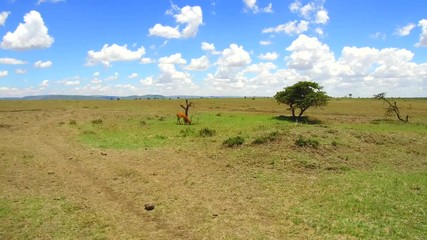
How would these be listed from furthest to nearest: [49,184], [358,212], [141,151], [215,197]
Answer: [141,151], [49,184], [215,197], [358,212]

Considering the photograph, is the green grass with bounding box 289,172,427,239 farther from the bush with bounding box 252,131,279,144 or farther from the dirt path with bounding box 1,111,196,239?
the bush with bounding box 252,131,279,144

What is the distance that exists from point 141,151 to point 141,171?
513 centimetres

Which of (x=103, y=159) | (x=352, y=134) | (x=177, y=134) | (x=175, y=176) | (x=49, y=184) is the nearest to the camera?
(x=49, y=184)

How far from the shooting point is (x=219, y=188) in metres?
14.4

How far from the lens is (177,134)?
29016 mm

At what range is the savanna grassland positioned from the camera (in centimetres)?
1033

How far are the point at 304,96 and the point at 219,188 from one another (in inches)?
1348

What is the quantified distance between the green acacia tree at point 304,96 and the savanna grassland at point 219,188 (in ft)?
66.8

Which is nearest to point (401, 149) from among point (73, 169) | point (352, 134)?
point (352, 134)

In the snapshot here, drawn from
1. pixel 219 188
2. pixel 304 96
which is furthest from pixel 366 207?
pixel 304 96

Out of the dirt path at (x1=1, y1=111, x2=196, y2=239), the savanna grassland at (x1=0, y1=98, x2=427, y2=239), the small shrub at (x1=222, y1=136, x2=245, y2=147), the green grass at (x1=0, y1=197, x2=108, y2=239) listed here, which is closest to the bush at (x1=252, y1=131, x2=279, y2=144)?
the savanna grassland at (x1=0, y1=98, x2=427, y2=239)

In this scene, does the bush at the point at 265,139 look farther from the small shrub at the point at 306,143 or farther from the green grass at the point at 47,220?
the green grass at the point at 47,220

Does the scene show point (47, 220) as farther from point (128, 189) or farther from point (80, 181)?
point (80, 181)

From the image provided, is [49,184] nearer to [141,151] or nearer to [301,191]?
[141,151]
